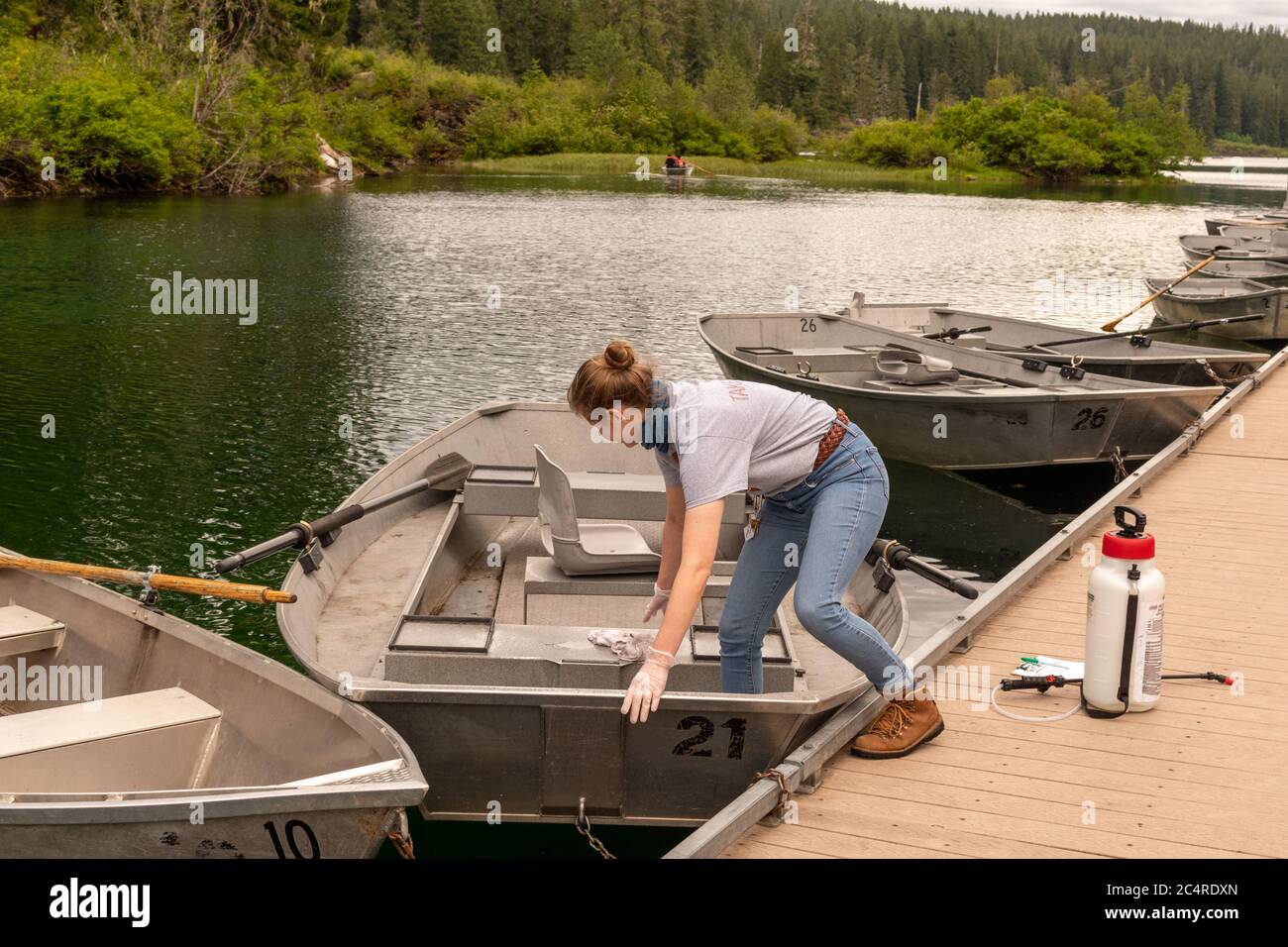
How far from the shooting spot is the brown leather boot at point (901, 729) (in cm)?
555

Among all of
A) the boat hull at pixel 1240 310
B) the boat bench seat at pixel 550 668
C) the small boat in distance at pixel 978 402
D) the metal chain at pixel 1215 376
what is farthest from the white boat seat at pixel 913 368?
the boat hull at pixel 1240 310

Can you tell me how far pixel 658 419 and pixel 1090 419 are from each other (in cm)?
1042

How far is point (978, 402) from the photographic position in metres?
14.1

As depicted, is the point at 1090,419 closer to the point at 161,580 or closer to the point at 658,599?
the point at 658,599

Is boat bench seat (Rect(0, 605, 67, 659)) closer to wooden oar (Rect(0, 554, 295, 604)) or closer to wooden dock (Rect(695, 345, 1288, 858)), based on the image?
wooden oar (Rect(0, 554, 295, 604))

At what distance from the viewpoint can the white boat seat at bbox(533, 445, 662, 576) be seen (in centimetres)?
762

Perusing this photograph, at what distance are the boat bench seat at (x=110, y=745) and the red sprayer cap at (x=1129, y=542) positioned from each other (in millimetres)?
4050

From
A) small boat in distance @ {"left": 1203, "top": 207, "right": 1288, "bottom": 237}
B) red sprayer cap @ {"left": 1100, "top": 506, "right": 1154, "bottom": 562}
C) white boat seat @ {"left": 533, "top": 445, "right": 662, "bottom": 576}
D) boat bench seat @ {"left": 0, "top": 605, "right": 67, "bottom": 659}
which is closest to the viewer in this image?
red sprayer cap @ {"left": 1100, "top": 506, "right": 1154, "bottom": 562}

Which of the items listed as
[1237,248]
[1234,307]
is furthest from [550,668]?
[1237,248]

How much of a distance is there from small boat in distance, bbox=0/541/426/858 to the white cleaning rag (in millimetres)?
1302

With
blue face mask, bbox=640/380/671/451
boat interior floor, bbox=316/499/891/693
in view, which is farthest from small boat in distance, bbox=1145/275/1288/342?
blue face mask, bbox=640/380/671/451

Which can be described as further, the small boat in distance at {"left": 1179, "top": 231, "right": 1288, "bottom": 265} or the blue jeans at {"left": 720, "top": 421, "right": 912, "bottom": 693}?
the small boat in distance at {"left": 1179, "top": 231, "right": 1288, "bottom": 265}

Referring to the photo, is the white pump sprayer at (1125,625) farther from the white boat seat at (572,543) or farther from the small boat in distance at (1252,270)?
the small boat in distance at (1252,270)
